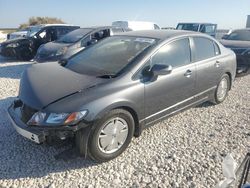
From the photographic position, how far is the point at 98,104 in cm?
303

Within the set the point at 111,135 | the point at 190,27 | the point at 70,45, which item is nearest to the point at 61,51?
the point at 70,45

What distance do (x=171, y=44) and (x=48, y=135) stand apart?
2.31m

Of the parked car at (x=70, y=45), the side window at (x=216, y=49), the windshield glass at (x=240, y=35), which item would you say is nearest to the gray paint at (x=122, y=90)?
the side window at (x=216, y=49)

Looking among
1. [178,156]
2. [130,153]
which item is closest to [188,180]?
[178,156]

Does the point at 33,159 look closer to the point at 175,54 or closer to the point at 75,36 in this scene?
the point at 175,54

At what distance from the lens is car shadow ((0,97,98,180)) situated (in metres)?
3.09

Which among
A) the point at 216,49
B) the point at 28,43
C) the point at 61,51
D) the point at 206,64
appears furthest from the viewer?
the point at 28,43

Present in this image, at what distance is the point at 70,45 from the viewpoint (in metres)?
8.26

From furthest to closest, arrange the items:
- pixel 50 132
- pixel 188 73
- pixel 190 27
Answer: pixel 190 27 < pixel 188 73 < pixel 50 132

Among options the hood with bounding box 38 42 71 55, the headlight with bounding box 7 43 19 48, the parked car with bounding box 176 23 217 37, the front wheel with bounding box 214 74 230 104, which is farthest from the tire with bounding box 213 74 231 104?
the parked car with bounding box 176 23 217 37

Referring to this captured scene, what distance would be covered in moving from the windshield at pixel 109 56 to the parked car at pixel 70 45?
10.8ft

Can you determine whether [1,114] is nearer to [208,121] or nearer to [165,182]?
[165,182]

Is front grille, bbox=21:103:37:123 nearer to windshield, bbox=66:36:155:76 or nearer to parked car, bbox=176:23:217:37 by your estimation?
windshield, bbox=66:36:155:76

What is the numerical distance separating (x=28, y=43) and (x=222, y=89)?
330 inches
